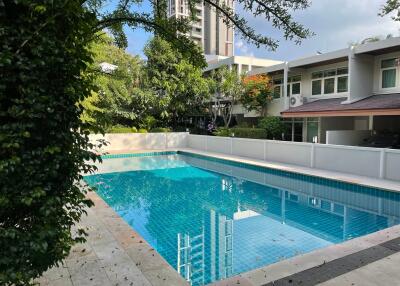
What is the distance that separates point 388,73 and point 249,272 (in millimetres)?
19872

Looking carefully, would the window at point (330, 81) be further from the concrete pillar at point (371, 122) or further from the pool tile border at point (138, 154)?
the pool tile border at point (138, 154)

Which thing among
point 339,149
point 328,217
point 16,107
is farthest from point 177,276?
point 339,149

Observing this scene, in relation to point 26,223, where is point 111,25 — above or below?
above

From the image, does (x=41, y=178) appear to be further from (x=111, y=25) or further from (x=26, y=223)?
(x=111, y=25)

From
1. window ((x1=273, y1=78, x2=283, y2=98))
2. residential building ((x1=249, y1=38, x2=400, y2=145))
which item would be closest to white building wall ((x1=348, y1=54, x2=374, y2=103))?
residential building ((x1=249, y1=38, x2=400, y2=145))

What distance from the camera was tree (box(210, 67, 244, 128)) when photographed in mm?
26266

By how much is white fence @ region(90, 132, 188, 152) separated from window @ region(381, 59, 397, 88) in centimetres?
1497

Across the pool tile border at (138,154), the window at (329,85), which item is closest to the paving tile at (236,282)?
the pool tile border at (138,154)

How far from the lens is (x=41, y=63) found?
240cm

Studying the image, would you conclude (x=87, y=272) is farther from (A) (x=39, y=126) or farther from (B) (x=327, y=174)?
(B) (x=327, y=174)

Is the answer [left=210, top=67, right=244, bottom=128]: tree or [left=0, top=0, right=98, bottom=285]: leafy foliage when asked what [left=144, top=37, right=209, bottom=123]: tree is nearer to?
[left=210, top=67, right=244, bottom=128]: tree

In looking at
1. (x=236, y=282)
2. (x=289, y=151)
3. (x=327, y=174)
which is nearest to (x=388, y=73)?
(x=289, y=151)

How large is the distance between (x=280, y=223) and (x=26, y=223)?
25.0 ft

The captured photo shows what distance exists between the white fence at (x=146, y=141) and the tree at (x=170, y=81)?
323 cm
